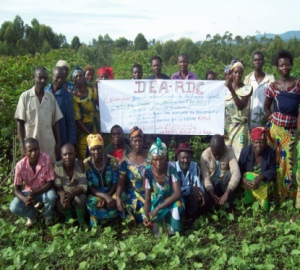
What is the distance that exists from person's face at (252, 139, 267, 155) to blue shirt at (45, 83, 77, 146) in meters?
2.20

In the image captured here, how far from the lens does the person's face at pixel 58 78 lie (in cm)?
458

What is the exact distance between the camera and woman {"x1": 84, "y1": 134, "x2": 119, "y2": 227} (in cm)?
427

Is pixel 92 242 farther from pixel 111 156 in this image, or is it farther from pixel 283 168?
pixel 283 168

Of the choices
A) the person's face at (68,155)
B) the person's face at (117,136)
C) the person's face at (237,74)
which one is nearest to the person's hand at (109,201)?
the person's face at (68,155)

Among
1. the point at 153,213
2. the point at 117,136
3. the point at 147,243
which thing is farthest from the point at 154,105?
the point at 147,243

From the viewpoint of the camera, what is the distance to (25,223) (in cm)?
441

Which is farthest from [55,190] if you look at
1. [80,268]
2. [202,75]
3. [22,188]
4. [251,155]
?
[202,75]

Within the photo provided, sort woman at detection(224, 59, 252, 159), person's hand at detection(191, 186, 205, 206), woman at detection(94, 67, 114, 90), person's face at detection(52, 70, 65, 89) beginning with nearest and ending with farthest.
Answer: person's hand at detection(191, 186, 205, 206) → person's face at detection(52, 70, 65, 89) → woman at detection(224, 59, 252, 159) → woman at detection(94, 67, 114, 90)

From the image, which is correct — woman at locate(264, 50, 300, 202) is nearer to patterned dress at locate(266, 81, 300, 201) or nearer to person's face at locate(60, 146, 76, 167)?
patterned dress at locate(266, 81, 300, 201)

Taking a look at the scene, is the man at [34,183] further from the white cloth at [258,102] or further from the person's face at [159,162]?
the white cloth at [258,102]

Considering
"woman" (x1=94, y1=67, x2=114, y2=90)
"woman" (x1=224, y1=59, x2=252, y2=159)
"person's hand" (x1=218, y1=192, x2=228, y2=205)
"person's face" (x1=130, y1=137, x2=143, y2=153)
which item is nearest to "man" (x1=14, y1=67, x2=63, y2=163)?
"person's face" (x1=130, y1=137, x2=143, y2=153)

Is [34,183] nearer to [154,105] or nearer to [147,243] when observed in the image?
[147,243]

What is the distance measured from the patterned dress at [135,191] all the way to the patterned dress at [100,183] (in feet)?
0.39

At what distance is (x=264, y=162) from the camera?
4.63m
